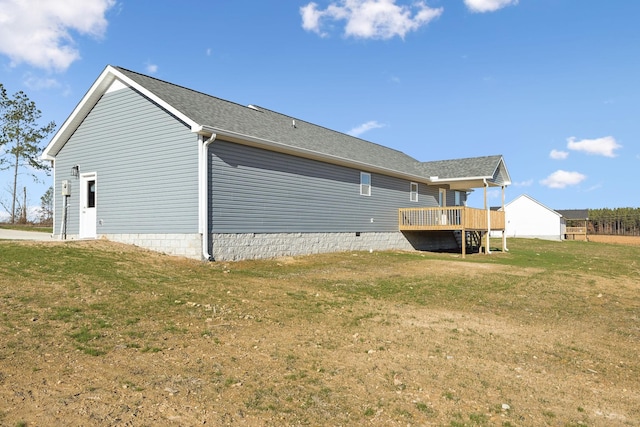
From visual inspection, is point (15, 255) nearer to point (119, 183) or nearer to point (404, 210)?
point (119, 183)

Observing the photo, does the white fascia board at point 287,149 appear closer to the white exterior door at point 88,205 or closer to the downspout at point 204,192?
the downspout at point 204,192

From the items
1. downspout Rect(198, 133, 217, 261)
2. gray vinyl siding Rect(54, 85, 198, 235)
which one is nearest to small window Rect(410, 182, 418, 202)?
downspout Rect(198, 133, 217, 261)

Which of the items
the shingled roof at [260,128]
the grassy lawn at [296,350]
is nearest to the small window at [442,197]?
the shingled roof at [260,128]

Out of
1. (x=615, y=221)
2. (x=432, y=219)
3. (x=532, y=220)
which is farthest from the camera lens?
(x=615, y=221)

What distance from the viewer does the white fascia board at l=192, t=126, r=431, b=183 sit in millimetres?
13227

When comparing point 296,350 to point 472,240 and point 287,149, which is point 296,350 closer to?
point 287,149

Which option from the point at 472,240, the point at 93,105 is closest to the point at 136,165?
the point at 93,105

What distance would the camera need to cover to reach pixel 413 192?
24438mm

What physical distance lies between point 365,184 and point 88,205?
11649 millimetres

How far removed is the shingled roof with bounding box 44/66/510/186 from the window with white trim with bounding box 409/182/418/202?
627 millimetres

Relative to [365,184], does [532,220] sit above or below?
below

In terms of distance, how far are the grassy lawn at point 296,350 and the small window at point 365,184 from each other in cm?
928

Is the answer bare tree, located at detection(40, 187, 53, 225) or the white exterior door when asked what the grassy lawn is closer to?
the white exterior door

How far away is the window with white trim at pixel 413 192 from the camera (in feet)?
79.5
